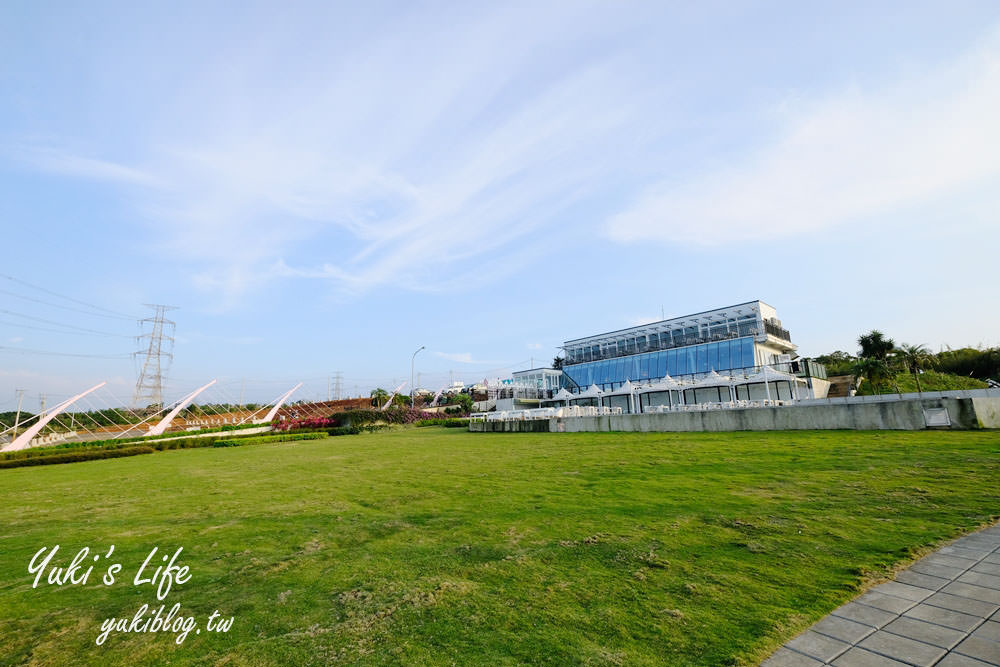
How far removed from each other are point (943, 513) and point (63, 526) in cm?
1355

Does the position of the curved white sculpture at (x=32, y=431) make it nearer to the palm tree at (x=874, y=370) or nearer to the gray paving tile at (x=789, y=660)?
the gray paving tile at (x=789, y=660)

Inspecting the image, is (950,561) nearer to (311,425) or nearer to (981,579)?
(981,579)

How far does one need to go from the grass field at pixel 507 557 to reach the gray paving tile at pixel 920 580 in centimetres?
17

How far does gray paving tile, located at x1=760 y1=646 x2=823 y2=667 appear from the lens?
2.84m

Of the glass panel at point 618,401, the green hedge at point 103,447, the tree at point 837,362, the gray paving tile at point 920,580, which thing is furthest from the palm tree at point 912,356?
the green hedge at point 103,447

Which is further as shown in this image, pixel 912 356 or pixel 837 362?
pixel 837 362

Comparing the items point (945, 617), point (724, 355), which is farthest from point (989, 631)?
point (724, 355)

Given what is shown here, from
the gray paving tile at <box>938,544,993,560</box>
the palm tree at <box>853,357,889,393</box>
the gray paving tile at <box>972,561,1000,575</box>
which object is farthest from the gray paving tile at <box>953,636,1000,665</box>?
the palm tree at <box>853,357,889,393</box>

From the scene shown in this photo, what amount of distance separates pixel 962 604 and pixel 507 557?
3.93m

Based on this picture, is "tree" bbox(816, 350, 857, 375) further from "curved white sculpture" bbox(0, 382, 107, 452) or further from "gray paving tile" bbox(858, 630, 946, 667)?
"curved white sculpture" bbox(0, 382, 107, 452)

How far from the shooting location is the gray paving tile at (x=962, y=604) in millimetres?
3350

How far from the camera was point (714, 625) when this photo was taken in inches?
133

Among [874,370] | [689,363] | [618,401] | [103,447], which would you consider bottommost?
[103,447]

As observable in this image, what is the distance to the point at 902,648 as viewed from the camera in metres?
2.96
